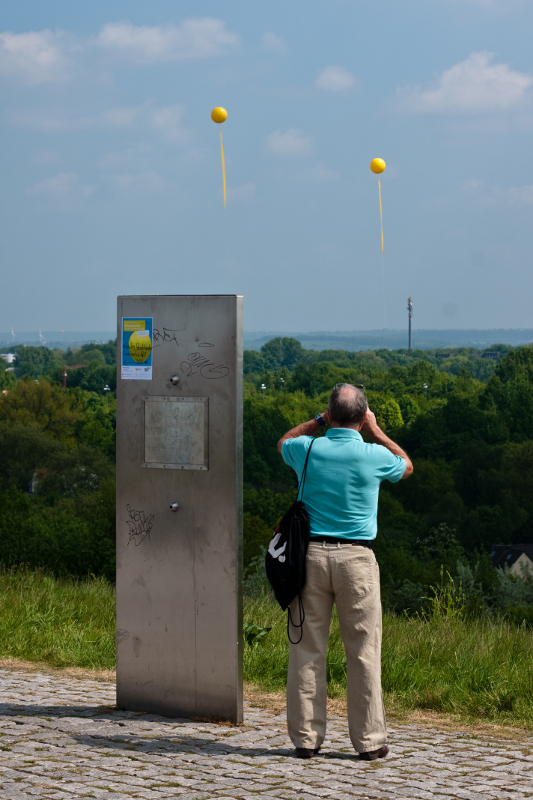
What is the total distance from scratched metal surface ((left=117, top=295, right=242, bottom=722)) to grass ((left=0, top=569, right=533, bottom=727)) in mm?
727

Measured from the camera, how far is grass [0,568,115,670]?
537 centimetres

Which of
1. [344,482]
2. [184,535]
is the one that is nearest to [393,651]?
[184,535]

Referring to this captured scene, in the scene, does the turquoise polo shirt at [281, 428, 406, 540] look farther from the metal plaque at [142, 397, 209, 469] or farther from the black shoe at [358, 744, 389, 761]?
the black shoe at [358, 744, 389, 761]

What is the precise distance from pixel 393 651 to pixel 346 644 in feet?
5.91

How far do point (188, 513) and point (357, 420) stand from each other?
99 centimetres

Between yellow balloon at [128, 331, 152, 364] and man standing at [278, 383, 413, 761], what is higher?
yellow balloon at [128, 331, 152, 364]

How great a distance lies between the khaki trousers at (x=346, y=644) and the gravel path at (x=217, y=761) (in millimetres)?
129

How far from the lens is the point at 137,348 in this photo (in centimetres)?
438

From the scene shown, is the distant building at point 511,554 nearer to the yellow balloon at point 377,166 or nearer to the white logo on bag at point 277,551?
the yellow balloon at point 377,166

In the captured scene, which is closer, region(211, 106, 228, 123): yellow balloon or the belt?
the belt

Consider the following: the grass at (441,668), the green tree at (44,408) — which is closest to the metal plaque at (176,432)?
the grass at (441,668)

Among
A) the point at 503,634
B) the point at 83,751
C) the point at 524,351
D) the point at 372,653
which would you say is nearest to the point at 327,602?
the point at 372,653

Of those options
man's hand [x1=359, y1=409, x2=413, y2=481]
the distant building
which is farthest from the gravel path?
the distant building

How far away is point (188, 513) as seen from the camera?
4230 mm
